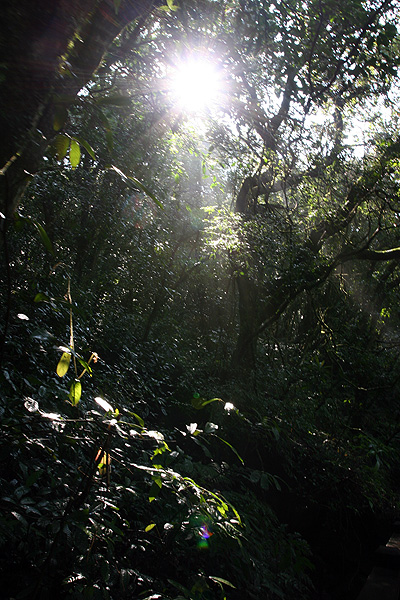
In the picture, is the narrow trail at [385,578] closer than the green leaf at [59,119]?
No

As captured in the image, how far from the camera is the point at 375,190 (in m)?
6.00

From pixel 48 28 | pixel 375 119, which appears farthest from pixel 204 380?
pixel 375 119

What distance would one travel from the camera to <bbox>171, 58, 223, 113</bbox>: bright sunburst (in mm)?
5309

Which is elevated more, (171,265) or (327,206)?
(327,206)

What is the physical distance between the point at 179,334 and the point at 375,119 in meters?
6.12

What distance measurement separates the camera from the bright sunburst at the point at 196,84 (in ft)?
17.4

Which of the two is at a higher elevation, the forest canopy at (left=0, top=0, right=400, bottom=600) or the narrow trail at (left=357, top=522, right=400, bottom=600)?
the forest canopy at (left=0, top=0, right=400, bottom=600)

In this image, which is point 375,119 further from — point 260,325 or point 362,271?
A: point 260,325

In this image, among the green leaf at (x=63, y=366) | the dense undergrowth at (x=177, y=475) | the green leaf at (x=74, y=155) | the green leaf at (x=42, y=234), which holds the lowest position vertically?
the dense undergrowth at (x=177, y=475)

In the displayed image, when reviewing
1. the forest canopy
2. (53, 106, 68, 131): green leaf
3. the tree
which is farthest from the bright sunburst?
(53, 106, 68, 131): green leaf

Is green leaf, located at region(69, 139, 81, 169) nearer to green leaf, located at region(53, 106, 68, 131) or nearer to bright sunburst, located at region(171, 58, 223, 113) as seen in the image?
green leaf, located at region(53, 106, 68, 131)

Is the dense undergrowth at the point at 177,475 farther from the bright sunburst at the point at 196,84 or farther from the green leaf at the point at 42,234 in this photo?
the bright sunburst at the point at 196,84

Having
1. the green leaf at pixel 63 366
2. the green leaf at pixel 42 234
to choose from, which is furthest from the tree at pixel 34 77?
the green leaf at pixel 63 366

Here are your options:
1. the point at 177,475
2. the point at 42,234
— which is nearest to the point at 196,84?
the point at 42,234
